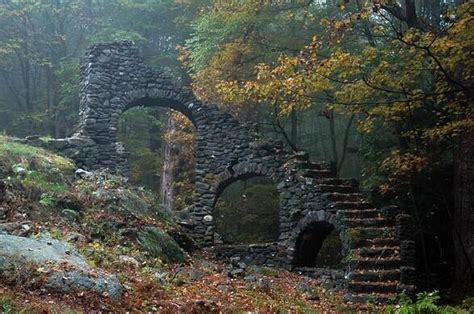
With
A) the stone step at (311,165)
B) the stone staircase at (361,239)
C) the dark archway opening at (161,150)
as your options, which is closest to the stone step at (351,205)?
the stone staircase at (361,239)

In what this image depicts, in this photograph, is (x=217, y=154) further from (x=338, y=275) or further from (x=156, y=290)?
(x=156, y=290)

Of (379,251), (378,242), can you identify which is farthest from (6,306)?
(378,242)

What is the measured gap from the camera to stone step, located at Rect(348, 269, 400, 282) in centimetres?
1064

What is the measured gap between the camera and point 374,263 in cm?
1112

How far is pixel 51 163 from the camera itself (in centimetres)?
1244

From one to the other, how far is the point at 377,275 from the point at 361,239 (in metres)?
1.54

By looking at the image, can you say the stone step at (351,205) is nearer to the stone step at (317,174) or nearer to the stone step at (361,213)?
the stone step at (361,213)

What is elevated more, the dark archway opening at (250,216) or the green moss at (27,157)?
the green moss at (27,157)

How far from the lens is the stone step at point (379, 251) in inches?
448

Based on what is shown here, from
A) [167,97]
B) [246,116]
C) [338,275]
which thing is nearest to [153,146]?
[246,116]

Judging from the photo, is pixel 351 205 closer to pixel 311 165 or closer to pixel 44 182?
pixel 311 165

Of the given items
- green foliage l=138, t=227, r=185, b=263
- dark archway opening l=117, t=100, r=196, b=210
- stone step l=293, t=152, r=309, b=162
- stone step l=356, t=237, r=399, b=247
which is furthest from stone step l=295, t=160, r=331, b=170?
green foliage l=138, t=227, r=185, b=263

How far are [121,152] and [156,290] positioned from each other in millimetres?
10478

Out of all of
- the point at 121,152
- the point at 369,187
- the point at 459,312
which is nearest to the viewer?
the point at 459,312
